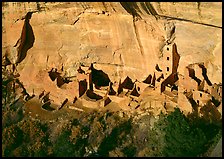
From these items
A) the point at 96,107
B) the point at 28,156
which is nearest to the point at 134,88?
the point at 96,107

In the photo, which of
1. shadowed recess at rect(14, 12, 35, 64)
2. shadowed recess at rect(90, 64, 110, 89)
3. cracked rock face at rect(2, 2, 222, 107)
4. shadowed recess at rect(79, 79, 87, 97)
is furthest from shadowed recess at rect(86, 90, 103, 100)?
shadowed recess at rect(14, 12, 35, 64)

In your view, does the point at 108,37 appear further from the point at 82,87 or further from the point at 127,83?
the point at 82,87

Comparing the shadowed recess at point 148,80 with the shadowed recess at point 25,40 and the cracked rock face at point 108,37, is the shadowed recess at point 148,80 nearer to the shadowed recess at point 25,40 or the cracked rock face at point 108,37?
the cracked rock face at point 108,37

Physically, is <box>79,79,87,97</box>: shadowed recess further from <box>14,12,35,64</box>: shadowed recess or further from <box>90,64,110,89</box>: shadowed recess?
<box>14,12,35,64</box>: shadowed recess

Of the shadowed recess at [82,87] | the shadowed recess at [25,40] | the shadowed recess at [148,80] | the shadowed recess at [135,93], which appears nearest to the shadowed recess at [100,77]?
the shadowed recess at [82,87]

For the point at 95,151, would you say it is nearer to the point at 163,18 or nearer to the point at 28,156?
the point at 28,156

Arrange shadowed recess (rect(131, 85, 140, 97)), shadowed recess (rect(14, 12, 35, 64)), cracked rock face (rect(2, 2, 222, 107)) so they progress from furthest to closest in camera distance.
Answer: shadowed recess (rect(14, 12, 35, 64)) < shadowed recess (rect(131, 85, 140, 97)) < cracked rock face (rect(2, 2, 222, 107))

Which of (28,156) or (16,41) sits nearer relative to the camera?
(28,156)

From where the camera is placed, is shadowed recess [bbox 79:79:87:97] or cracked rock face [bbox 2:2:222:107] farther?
shadowed recess [bbox 79:79:87:97]
